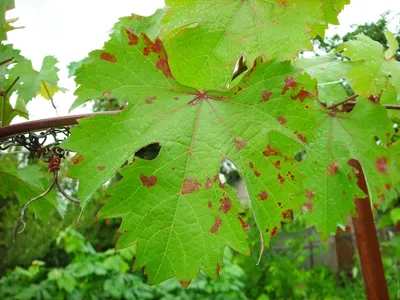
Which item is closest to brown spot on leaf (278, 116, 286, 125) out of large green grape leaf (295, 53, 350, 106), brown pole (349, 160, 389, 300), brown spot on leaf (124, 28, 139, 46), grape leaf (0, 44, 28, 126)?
brown spot on leaf (124, 28, 139, 46)

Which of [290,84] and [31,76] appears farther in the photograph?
[31,76]

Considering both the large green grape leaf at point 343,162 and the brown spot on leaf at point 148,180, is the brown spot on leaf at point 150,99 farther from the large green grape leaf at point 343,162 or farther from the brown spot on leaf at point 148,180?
the large green grape leaf at point 343,162

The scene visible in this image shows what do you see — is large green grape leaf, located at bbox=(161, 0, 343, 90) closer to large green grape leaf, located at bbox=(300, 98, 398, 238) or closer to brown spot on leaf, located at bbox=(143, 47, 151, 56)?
brown spot on leaf, located at bbox=(143, 47, 151, 56)

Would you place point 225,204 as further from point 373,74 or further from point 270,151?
point 373,74

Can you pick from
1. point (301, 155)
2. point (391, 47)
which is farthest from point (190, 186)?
point (301, 155)

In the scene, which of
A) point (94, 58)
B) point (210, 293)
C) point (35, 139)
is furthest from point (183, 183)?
point (210, 293)

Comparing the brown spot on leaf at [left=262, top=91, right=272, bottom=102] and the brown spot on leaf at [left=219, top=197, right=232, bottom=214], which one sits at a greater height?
the brown spot on leaf at [left=262, top=91, right=272, bottom=102]

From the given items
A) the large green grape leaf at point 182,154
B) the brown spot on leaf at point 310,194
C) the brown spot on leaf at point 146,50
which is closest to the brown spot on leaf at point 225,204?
the large green grape leaf at point 182,154
